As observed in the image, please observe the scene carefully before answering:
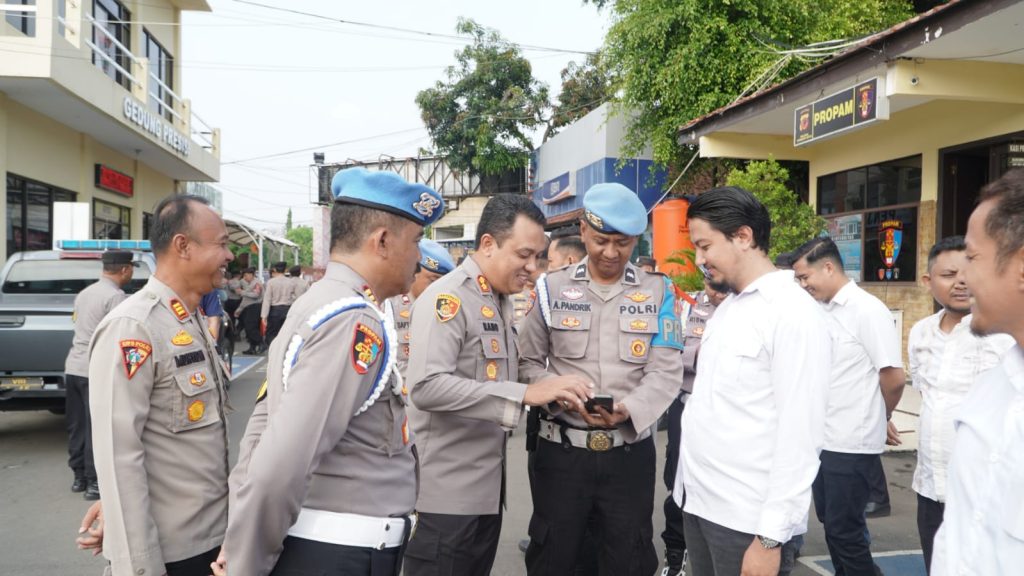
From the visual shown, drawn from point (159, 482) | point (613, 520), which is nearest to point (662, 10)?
point (613, 520)

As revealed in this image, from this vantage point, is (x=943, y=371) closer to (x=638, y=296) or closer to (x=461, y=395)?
(x=638, y=296)

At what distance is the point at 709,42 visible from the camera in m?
12.5

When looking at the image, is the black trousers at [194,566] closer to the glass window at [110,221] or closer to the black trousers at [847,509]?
the black trousers at [847,509]

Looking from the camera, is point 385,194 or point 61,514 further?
point 61,514

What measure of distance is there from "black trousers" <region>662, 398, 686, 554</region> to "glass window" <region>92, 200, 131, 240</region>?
14715mm

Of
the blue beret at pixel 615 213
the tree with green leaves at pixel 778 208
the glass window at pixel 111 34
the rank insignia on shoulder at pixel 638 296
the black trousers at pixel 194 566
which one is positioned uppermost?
the glass window at pixel 111 34

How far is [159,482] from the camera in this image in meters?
2.17

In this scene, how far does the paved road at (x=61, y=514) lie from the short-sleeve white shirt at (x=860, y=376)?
1040mm

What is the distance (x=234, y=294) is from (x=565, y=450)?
16614 millimetres

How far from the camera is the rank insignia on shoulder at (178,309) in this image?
93.0 inches

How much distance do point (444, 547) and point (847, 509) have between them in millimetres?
2144

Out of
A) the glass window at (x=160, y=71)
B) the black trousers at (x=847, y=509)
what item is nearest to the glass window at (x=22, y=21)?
the glass window at (x=160, y=71)

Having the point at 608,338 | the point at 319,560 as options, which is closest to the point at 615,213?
the point at 608,338

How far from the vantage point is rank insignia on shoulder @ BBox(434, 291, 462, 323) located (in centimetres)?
257
